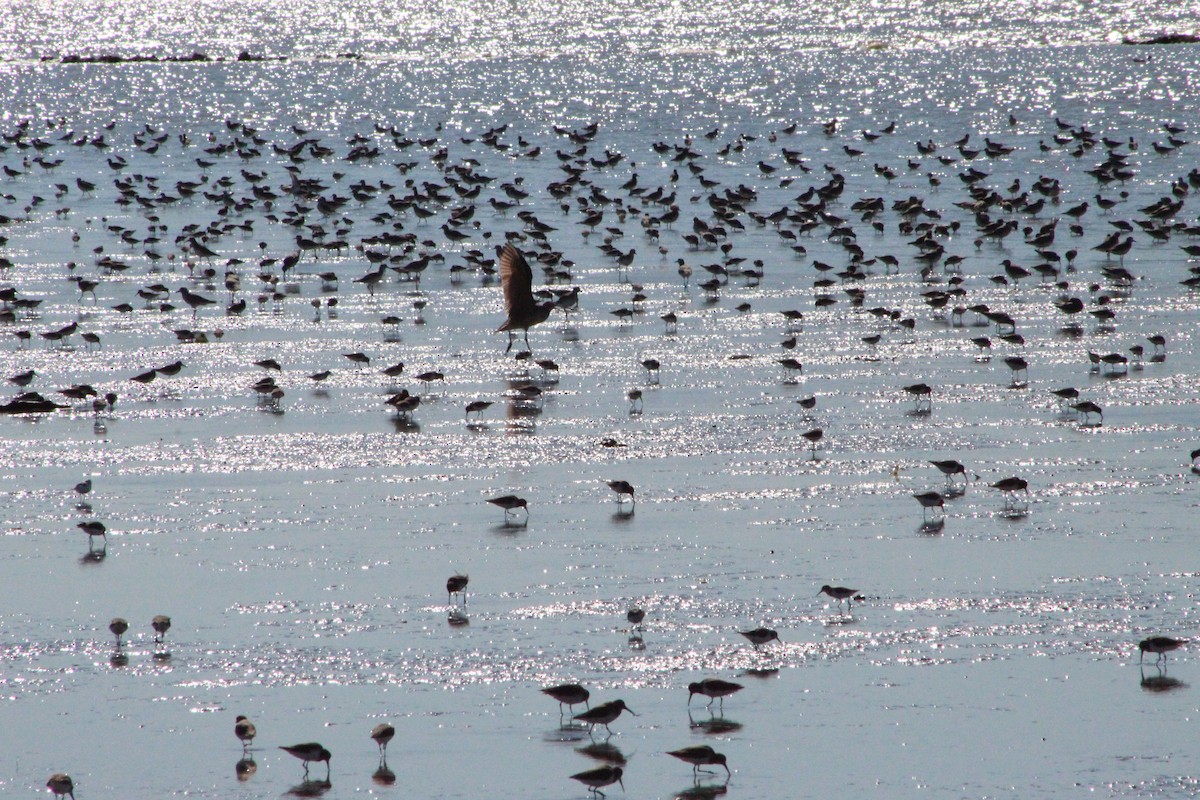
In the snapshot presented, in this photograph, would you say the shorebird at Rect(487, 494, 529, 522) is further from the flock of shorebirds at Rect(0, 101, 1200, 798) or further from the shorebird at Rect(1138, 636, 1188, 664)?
the shorebird at Rect(1138, 636, 1188, 664)

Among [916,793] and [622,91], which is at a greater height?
[622,91]

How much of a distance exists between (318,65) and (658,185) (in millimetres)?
63185

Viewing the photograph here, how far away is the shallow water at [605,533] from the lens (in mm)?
9414

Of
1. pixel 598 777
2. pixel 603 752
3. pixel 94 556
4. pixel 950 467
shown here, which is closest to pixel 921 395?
pixel 950 467

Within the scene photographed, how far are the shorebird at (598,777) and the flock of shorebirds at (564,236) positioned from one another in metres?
0.02

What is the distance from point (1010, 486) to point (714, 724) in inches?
219

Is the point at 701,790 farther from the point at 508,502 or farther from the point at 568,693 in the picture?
the point at 508,502

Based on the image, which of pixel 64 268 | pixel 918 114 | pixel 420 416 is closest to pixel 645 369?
pixel 420 416

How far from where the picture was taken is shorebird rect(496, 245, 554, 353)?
21609 mm

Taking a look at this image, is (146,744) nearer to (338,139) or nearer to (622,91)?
(338,139)

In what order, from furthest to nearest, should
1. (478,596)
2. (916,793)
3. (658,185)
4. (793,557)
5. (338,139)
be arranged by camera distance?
(338,139) → (658,185) → (793,557) → (478,596) → (916,793)

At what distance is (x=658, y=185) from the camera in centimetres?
4675

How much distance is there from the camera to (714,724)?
961 centimetres

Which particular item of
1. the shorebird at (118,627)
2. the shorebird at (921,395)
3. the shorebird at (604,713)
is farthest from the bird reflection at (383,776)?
the shorebird at (921,395)
